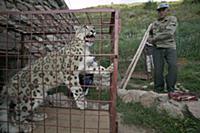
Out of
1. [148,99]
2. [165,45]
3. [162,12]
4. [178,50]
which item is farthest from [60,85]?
[178,50]

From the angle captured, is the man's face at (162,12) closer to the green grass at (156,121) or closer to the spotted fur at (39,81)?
the spotted fur at (39,81)

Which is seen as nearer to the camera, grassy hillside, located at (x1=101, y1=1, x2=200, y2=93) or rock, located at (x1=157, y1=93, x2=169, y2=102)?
rock, located at (x1=157, y1=93, x2=169, y2=102)

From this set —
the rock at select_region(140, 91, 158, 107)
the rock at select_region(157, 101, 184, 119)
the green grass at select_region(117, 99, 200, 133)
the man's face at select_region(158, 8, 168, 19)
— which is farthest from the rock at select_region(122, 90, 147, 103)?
the man's face at select_region(158, 8, 168, 19)

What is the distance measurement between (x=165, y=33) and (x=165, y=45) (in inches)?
8.6

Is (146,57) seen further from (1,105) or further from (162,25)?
(1,105)

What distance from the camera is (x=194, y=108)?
4016mm

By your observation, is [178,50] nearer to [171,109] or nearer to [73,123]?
[171,109]

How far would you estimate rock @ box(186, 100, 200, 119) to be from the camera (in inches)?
153

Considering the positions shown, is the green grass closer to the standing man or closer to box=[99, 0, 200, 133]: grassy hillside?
box=[99, 0, 200, 133]: grassy hillside

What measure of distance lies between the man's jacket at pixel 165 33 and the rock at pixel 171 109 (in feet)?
4.31

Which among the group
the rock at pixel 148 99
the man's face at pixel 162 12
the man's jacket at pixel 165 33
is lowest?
the rock at pixel 148 99

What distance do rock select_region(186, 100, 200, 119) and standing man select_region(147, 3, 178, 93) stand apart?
3.36ft

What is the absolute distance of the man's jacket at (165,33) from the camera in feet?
17.0

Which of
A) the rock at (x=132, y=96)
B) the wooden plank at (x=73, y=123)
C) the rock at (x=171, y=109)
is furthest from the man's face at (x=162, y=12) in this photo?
the wooden plank at (x=73, y=123)
